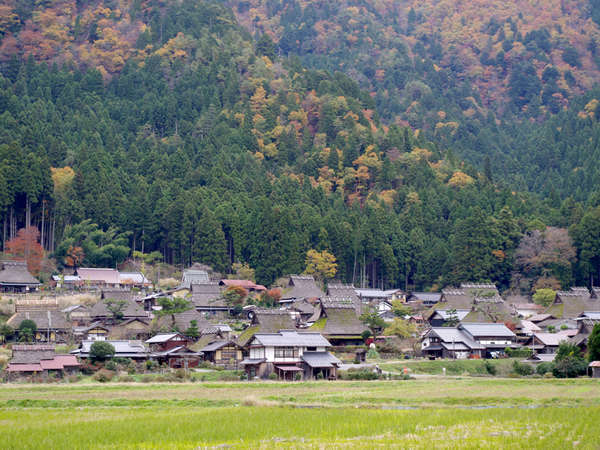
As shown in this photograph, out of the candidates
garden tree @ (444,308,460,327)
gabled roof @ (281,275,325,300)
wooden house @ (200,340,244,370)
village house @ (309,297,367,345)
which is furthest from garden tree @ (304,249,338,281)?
wooden house @ (200,340,244,370)

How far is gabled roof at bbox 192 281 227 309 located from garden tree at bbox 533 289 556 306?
25080mm

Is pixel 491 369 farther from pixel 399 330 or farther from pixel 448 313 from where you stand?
pixel 448 313

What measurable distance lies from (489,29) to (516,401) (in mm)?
159397

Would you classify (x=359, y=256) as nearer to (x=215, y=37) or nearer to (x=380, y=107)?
(x=215, y=37)

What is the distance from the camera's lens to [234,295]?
2420 inches

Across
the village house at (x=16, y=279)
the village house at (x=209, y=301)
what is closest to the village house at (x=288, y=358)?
the village house at (x=209, y=301)

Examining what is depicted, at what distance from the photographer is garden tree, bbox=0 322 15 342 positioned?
157 ft

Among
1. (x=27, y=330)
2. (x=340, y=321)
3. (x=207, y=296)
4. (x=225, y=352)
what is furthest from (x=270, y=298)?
(x=27, y=330)

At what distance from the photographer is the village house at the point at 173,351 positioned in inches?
1830

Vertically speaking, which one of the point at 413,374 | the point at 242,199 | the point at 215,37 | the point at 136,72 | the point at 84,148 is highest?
the point at 215,37

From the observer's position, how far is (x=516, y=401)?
2905 centimetres

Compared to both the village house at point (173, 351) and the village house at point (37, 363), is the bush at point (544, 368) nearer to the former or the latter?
the village house at point (173, 351)

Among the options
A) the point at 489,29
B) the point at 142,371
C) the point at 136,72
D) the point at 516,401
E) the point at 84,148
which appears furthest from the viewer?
the point at 489,29

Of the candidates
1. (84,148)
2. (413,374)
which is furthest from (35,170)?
(413,374)
